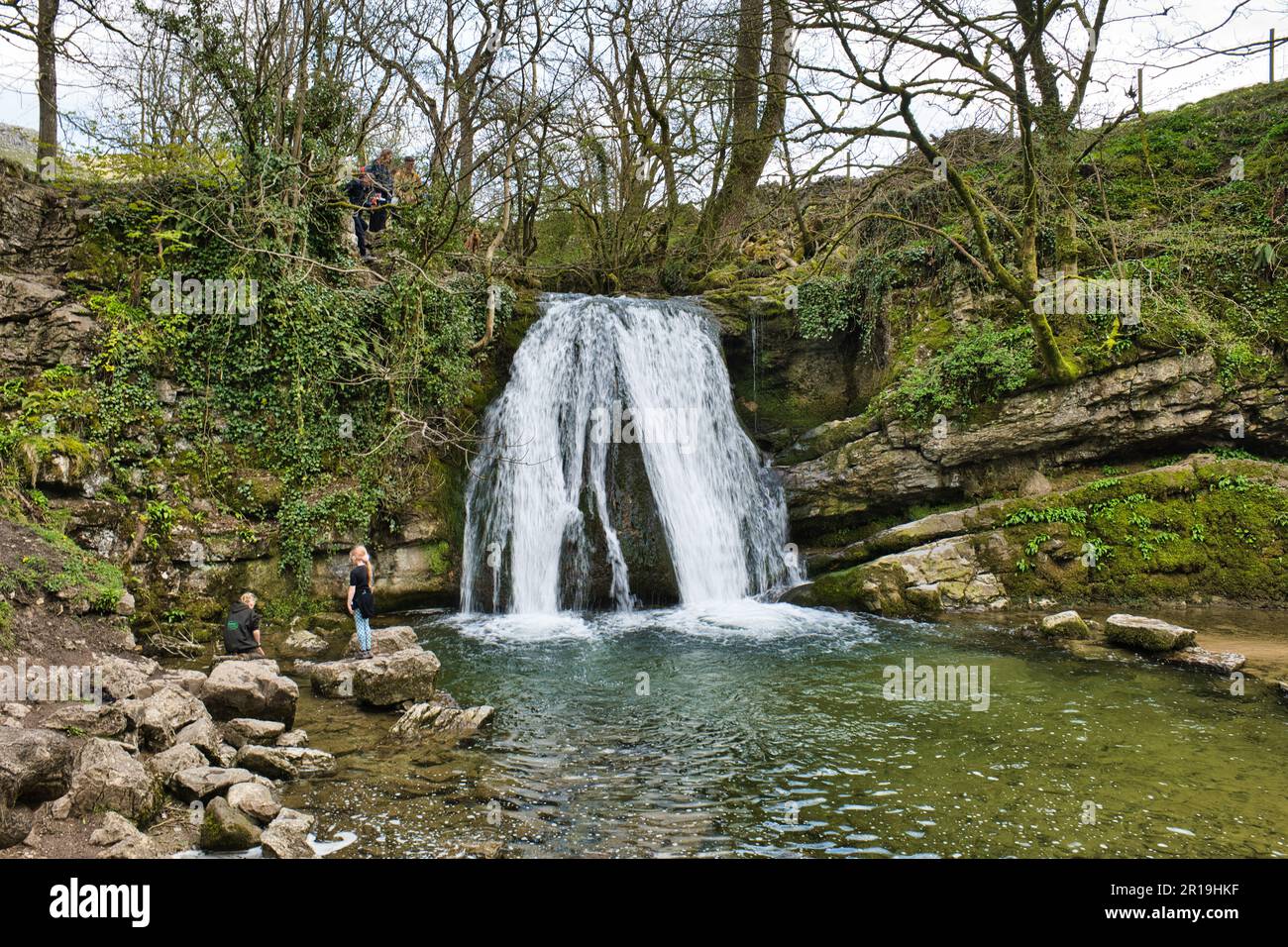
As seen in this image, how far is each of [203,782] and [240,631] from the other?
4.09 meters

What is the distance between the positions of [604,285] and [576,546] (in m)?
7.50

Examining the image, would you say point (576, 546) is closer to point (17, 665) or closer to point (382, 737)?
point (382, 737)

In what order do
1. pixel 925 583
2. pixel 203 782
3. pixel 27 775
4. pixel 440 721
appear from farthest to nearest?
1. pixel 925 583
2. pixel 440 721
3. pixel 203 782
4. pixel 27 775

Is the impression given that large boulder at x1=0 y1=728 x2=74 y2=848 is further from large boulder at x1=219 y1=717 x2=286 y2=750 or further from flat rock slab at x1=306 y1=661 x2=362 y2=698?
flat rock slab at x1=306 y1=661 x2=362 y2=698

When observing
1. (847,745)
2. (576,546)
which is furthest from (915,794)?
(576,546)

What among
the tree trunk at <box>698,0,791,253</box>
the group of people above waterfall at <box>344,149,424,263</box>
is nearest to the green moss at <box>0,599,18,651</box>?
the group of people above waterfall at <box>344,149,424,263</box>

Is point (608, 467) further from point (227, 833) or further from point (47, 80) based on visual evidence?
point (47, 80)

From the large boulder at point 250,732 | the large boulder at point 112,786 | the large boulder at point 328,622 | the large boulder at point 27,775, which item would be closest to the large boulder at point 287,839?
the large boulder at point 112,786

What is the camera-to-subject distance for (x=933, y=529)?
11.3 metres

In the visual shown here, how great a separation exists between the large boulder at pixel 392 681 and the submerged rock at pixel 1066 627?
729 centimetres

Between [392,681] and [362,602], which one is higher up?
[362,602]

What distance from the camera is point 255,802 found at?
15.4ft

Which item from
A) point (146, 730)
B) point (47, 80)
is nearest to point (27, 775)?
point (146, 730)
